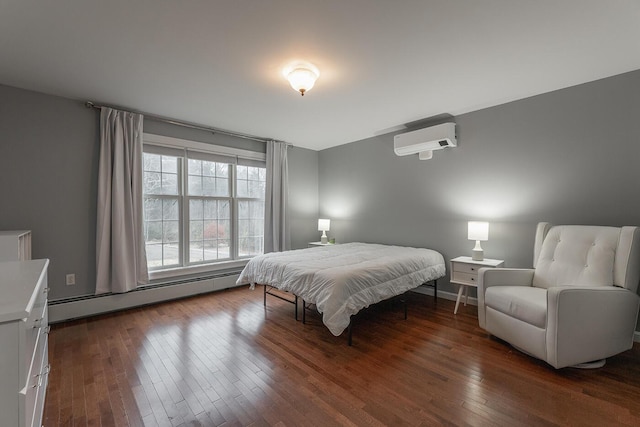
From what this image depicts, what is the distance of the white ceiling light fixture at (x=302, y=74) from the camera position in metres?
2.35

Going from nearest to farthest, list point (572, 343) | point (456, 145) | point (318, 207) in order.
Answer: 1. point (572, 343)
2. point (456, 145)
3. point (318, 207)

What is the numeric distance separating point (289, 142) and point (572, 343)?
4379 millimetres

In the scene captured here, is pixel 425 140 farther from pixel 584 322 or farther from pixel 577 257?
pixel 584 322

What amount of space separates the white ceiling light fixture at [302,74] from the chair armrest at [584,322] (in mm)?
2542

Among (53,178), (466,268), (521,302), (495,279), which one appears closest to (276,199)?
(53,178)

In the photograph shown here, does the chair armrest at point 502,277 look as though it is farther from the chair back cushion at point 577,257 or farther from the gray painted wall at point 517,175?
the gray painted wall at point 517,175

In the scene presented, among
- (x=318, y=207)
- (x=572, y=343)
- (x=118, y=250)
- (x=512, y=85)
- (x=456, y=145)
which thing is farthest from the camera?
(x=318, y=207)

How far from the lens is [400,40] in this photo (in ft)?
6.63

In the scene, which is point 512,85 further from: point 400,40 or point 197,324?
point 197,324

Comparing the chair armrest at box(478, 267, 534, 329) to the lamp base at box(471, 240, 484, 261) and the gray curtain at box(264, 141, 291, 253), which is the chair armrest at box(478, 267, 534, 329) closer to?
the lamp base at box(471, 240, 484, 261)

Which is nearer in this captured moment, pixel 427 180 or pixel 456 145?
pixel 456 145

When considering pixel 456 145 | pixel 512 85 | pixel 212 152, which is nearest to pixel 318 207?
pixel 212 152

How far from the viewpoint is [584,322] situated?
1.96 m

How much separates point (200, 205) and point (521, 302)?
4.00 m
